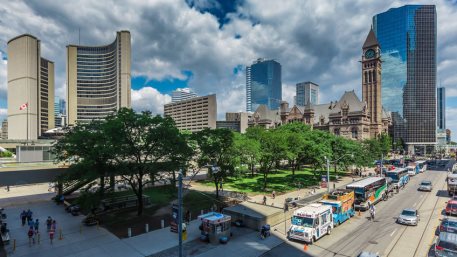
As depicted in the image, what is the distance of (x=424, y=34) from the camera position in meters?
155

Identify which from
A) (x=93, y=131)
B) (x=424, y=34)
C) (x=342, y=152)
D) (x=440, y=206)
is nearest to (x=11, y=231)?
(x=93, y=131)

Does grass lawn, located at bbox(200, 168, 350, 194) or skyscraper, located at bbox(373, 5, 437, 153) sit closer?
grass lawn, located at bbox(200, 168, 350, 194)

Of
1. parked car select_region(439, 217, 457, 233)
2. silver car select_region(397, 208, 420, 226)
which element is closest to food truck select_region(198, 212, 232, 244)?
parked car select_region(439, 217, 457, 233)

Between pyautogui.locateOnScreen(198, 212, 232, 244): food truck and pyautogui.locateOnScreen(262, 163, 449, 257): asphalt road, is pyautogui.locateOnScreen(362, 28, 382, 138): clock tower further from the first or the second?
pyautogui.locateOnScreen(198, 212, 232, 244): food truck

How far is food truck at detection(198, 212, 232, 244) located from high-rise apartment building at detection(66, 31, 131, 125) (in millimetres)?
172941

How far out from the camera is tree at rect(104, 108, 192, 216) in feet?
86.9

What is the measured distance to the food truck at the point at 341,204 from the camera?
2628cm

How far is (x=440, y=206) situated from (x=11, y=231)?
4986 cm

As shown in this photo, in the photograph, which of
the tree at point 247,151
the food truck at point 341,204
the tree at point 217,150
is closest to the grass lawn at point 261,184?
the tree at point 247,151

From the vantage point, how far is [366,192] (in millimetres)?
32531

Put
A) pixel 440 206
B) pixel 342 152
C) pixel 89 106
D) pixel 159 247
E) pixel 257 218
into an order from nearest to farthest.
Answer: pixel 159 247 < pixel 257 218 < pixel 440 206 < pixel 342 152 < pixel 89 106

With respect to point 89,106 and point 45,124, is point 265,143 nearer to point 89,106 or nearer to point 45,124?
point 89,106

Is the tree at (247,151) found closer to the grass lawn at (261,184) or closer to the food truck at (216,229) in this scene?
the grass lawn at (261,184)

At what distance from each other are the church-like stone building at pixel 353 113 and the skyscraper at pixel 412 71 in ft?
125
